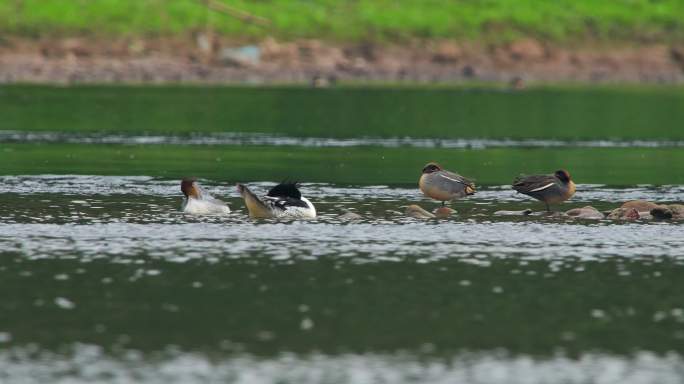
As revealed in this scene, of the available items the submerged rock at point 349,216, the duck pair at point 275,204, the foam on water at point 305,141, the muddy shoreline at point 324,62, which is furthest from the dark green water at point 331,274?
the muddy shoreline at point 324,62

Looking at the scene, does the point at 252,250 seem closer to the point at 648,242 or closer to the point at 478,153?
the point at 648,242

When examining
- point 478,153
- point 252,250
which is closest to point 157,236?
point 252,250

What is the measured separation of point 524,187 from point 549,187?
1.79 feet

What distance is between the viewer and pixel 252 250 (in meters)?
27.8

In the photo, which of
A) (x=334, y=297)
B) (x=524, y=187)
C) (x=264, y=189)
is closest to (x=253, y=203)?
(x=524, y=187)

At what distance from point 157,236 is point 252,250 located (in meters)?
2.44

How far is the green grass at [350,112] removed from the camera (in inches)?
2574

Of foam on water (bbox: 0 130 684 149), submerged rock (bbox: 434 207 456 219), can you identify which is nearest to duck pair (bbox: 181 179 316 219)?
submerged rock (bbox: 434 207 456 219)

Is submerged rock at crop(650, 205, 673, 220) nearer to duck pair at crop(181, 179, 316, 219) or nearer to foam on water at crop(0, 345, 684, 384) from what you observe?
duck pair at crop(181, 179, 316, 219)

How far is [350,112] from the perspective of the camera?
76.9 m

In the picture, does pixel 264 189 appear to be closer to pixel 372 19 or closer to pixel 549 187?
pixel 549 187

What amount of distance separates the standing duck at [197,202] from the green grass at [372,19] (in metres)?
79.0

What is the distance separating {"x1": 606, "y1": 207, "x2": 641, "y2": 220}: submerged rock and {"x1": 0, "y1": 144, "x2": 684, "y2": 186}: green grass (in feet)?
28.6

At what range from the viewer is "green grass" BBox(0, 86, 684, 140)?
65375 millimetres
